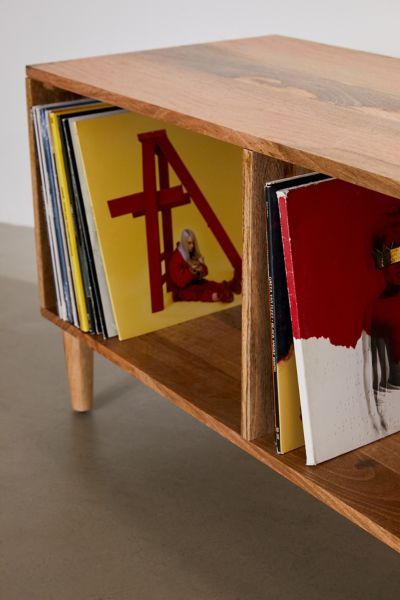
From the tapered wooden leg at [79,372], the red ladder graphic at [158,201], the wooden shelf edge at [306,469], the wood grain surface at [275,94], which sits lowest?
the tapered wooden leg at [79,372]

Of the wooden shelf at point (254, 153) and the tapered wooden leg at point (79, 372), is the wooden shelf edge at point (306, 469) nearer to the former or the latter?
the wooden shelf at point (254, 153)

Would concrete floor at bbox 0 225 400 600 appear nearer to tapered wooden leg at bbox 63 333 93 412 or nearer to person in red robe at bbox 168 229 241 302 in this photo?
tapered wooden leg at bbox 63 333 93 412

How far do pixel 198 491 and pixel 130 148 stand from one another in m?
0.57

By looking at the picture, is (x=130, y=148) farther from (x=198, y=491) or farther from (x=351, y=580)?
(x=351, y=580)

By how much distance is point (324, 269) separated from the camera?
114 centimetres

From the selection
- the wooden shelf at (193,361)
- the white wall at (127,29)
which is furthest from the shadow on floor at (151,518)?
the white wall at (127,29)

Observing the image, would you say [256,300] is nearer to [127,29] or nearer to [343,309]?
[343,309]

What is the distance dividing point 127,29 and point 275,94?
4.30 feet

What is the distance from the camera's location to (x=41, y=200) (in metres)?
1.60

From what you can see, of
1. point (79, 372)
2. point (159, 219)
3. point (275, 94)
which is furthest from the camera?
point (79, 372)

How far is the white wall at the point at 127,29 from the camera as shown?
2.08 metres

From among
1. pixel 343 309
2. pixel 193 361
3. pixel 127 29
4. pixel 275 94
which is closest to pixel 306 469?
pixel 343 309

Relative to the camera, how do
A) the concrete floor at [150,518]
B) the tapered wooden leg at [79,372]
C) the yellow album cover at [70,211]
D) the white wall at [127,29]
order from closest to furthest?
the concrete floor at [150,518], the yellow album cover at [70,211], the tapered wooden leg at [79,372], the white wall at [127,29]

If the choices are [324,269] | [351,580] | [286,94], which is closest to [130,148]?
[286,94]
